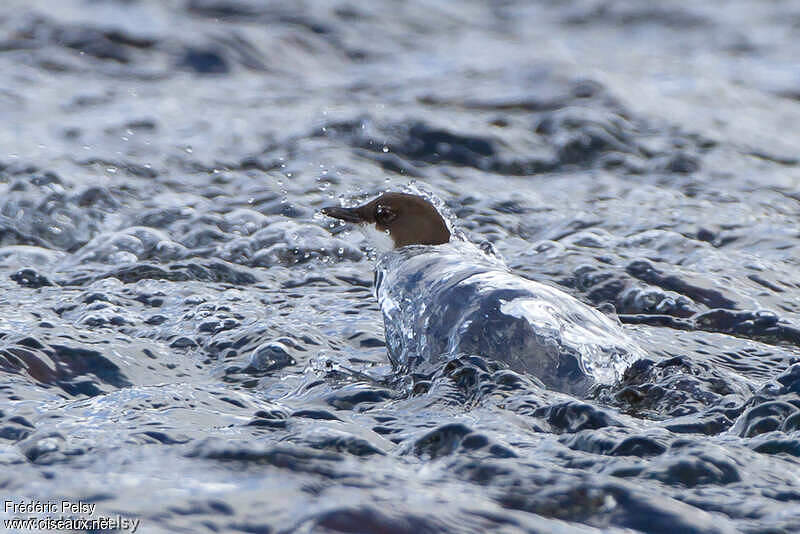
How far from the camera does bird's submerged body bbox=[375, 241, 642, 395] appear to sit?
13.8ft

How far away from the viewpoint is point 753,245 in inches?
259

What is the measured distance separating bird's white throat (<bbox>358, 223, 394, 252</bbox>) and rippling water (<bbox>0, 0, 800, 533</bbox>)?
0.27 m

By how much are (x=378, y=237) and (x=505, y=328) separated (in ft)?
5.03

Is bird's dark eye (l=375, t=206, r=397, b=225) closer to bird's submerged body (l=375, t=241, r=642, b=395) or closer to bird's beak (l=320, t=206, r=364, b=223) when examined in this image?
bird's beak (l=320, t=206, r=364, b=223)

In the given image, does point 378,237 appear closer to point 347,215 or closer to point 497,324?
point 347,215

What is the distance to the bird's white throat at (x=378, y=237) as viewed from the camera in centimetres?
564

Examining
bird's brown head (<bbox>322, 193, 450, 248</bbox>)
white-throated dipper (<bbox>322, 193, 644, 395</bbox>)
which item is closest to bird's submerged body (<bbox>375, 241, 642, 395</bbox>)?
white-throated dipper (<bbox>322, 193, 644, 395</bbox>)

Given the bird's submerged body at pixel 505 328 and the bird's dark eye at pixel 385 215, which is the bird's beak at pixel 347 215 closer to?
the bird's dark eye at pixel 385 215

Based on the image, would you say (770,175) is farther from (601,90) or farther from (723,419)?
(723,419)

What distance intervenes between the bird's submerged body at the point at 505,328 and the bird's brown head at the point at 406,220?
82 centimetres

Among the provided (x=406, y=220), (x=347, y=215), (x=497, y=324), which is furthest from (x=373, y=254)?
(x=497, y=324)

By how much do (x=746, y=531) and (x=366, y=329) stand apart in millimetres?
2414

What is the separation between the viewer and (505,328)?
427 cm

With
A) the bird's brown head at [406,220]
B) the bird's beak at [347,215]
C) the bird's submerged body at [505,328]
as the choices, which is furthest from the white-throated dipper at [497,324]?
the bird's beak at [347,215]
